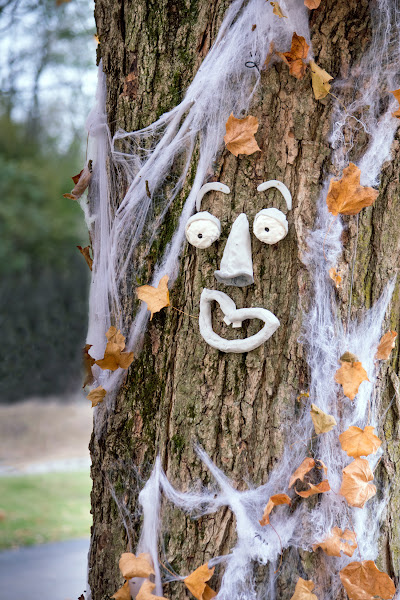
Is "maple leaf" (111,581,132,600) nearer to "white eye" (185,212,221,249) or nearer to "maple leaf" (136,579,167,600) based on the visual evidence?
"maple leaf" (136,579,167,600)

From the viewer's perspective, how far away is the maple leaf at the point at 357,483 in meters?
1.17

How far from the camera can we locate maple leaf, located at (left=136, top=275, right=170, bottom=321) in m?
1.23

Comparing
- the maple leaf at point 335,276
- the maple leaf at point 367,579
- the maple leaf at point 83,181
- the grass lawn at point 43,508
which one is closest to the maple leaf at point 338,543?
the maple leaf at point 367,579

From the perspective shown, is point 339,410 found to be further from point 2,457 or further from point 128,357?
point 2,457

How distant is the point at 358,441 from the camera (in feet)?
3.93

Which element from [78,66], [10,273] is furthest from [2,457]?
[78,66]

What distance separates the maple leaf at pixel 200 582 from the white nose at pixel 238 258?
0.61 metres

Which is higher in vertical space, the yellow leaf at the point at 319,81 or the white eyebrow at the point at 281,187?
the yellow leaf at the point at 319,81

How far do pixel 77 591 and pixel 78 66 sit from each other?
674 cm

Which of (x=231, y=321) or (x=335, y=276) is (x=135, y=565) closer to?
(x=231, y=321)

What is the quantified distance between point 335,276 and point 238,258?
0.22 meters

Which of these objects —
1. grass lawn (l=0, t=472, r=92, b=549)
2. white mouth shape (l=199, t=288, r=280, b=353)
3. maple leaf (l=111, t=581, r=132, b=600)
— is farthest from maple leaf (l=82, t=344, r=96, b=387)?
grass lawn (l=0, t=472, r=92, b=549)

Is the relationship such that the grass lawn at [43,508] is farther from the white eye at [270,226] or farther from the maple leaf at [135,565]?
the white eye at [270,226]

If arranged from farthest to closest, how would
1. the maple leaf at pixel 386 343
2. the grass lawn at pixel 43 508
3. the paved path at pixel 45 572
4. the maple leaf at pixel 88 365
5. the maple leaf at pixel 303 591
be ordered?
the grass lawn at pixel 43 508, the paved path at pixel 45 572, the maple leaf at pixel 88 365, the maple leaf at pixel 386 343, the maple leaf at pixel 303 591
